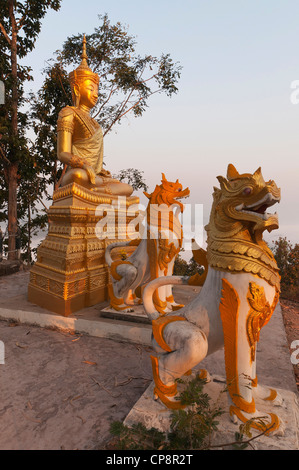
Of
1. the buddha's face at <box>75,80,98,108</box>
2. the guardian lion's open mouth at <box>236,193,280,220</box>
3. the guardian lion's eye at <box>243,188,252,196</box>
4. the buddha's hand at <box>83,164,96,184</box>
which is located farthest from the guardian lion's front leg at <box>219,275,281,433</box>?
the buddha's face at <box>75,80,98,108</box>

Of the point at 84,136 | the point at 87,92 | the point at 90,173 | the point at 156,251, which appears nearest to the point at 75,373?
the point at 156,251

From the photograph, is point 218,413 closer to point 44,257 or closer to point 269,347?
point 269,347

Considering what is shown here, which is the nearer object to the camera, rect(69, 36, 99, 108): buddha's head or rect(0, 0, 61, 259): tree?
rect(69, 36, 99, 108): buddha's head

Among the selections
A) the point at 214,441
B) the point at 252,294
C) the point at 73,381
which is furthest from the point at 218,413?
the point at 73,381

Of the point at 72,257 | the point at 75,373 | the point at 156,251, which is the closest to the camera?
the point at 75,373

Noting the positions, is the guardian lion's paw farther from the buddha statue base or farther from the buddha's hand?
the buddha's hand

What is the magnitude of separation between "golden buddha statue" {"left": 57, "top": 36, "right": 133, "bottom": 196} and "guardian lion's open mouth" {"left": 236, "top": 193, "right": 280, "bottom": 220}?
13.4ft

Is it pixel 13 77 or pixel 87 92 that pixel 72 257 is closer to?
pixel 87 92

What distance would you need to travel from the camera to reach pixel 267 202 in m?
1.81

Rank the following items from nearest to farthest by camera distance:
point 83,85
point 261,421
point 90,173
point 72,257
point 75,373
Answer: point 261,421 < point 75,373 < point 72,257 < point 90,173 < point 83,85

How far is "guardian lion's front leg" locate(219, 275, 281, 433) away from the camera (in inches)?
71.9

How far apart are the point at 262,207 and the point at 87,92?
5.51 m

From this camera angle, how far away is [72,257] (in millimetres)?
4566

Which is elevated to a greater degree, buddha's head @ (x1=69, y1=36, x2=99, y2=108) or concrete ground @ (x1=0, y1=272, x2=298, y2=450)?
buddha's head @ (x1=69, y1=36, x2=99, y2=108)
